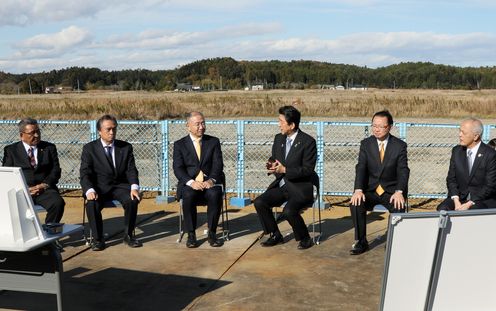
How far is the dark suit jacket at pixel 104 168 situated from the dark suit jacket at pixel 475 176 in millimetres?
3402

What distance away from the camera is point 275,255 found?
5.96m

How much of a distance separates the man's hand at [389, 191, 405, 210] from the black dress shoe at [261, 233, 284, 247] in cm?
130

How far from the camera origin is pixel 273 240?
20.7ft

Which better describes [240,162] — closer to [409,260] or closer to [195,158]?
[195,158]

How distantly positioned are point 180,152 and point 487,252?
13.2 ft

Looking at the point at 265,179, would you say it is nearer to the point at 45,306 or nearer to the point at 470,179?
A: the point at 470,179

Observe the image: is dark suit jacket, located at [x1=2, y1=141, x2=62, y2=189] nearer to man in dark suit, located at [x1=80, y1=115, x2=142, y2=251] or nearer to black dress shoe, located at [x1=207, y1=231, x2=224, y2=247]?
man in dark suit, located at [x1=80, y1=115, x2=142, y2=251]

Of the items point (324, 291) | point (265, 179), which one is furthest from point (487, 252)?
point (265, 179)

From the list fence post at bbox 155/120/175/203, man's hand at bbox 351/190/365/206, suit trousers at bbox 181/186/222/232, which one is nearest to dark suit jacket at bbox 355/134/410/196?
man's hand at bbox 351/190/365/206

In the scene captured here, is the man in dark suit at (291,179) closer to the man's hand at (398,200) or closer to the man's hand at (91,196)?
the man's hand at (398,200)

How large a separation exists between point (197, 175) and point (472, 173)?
2.92 meters

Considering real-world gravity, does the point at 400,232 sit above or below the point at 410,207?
above

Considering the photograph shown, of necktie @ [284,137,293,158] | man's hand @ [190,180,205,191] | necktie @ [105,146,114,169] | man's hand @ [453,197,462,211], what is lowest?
man's hand @ [453,197,462,211]

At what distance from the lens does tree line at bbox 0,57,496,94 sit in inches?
4998
